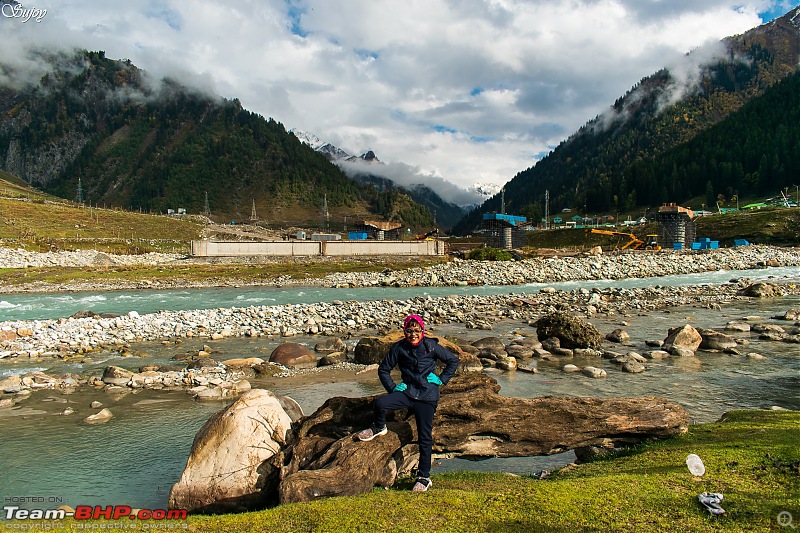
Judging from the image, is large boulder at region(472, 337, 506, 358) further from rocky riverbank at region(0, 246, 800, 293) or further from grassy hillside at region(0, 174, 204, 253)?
grassy hillside at region(0, 174, 204, 253)

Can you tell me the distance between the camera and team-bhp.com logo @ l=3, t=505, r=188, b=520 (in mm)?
6918

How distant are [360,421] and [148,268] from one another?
71.8 metres

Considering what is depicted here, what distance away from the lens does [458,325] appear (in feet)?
95.5

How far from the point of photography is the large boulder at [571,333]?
70.0 feet

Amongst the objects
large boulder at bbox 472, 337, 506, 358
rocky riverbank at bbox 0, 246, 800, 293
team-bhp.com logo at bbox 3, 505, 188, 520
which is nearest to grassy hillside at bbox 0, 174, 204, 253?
rocky riverbank at bbox 0, 246, 800, 293

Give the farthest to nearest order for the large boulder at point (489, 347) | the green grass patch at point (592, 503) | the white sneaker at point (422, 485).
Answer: the large boulder at point (489, 347)
the white sneaker at point (422, 485)
the green grass patch at point (592, 503)

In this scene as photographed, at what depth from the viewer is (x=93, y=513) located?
7.00 metres

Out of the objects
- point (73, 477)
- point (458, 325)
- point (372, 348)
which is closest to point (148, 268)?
point (458, 325)

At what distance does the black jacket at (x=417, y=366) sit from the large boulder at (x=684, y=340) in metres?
15.9

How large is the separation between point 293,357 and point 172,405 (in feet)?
19.6

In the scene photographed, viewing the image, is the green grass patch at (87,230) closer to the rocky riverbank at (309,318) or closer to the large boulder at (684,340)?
the rocky riverbank at (309,318)

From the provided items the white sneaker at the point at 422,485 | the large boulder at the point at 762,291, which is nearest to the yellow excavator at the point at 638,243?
the large boulder at the point at 762,291

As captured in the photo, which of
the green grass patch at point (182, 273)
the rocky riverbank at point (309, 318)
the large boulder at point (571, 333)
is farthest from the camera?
the green grass patch at point (182, 273)

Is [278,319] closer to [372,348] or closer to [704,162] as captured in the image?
[372,348]
